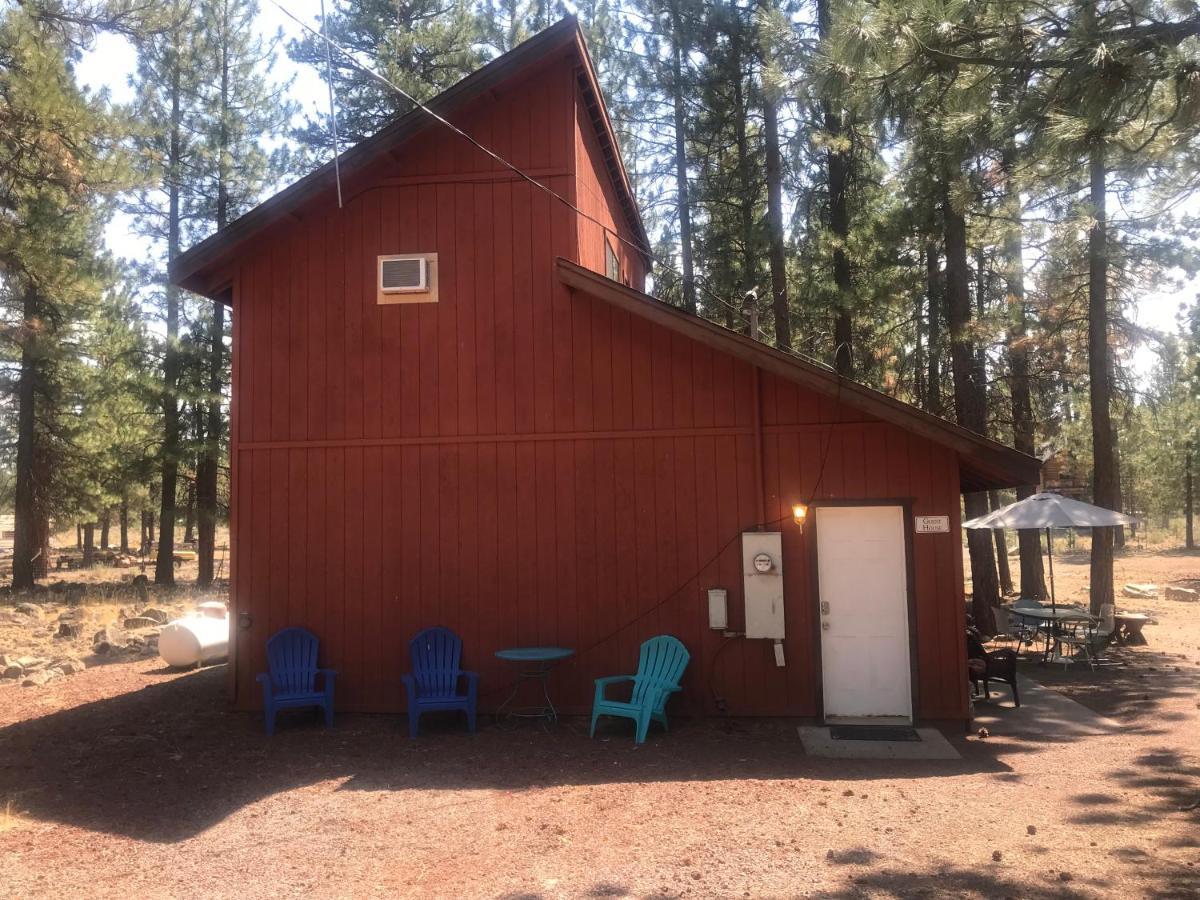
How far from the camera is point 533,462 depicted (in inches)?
329

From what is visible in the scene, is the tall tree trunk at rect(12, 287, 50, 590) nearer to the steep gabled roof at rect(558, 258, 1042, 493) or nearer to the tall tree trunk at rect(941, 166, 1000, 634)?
the steep gabled roof at rect(558, 258, 1042, 493)

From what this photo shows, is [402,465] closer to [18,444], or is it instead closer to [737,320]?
[737,320]

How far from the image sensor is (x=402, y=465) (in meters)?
8.50

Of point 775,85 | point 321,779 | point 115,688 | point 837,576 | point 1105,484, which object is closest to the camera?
point 321,779

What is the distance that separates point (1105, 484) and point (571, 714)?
9.82 m

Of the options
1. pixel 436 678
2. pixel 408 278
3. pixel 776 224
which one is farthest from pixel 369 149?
pixel 776 224

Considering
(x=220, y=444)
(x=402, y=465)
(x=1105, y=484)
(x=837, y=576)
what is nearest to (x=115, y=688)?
(x=402, y=465)

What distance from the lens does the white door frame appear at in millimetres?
7742

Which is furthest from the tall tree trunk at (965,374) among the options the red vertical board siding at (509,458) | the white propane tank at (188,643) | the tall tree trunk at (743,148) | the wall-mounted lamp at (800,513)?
the white propane tank at (188,643)

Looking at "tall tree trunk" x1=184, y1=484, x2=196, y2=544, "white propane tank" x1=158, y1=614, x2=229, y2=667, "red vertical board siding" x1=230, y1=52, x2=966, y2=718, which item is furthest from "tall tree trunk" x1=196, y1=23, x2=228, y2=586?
"red vertical board siding" x1=230, y1=52, x2=966, y2=718

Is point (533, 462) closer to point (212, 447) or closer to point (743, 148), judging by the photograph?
point (743, 148)

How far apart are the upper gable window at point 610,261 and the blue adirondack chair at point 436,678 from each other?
4965mm

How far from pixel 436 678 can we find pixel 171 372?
16465 mm

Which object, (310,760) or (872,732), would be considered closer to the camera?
(310,760)
